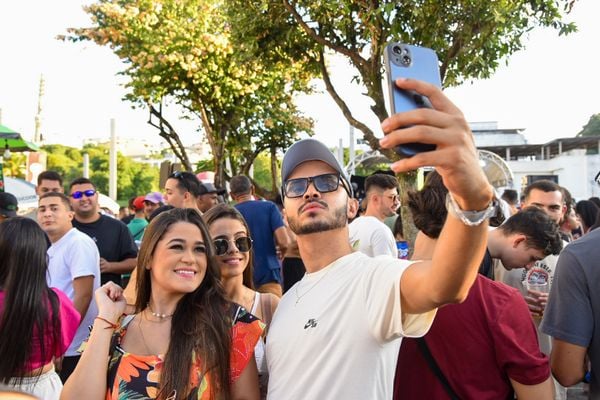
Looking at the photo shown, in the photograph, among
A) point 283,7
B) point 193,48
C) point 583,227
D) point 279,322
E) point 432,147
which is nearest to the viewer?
point 432,147

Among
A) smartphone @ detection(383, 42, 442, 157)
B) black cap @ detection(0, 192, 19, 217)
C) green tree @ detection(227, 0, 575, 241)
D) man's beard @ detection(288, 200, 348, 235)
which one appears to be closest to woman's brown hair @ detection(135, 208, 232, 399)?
man's beard @ detection(288, 200, 348, 235)

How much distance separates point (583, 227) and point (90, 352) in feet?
23.8

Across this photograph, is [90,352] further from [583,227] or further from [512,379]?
[583,227]

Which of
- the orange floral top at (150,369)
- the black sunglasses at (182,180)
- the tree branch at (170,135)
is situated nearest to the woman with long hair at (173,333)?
the orange floral top at (150,369)

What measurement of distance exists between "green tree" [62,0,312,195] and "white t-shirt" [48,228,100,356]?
892cm

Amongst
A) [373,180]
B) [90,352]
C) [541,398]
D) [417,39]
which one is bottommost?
[541,398]

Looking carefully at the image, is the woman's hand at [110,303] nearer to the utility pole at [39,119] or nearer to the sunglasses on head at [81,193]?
the sunglasses on head at [81,193]

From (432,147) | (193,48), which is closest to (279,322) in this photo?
(432,147)

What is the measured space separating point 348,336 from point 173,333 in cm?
95

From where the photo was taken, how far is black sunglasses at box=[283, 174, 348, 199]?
2.52 metres

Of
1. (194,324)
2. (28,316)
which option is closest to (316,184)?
(194,324)

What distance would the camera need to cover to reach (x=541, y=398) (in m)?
2.46

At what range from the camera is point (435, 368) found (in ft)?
8.21

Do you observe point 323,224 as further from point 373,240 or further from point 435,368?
point 373,240
